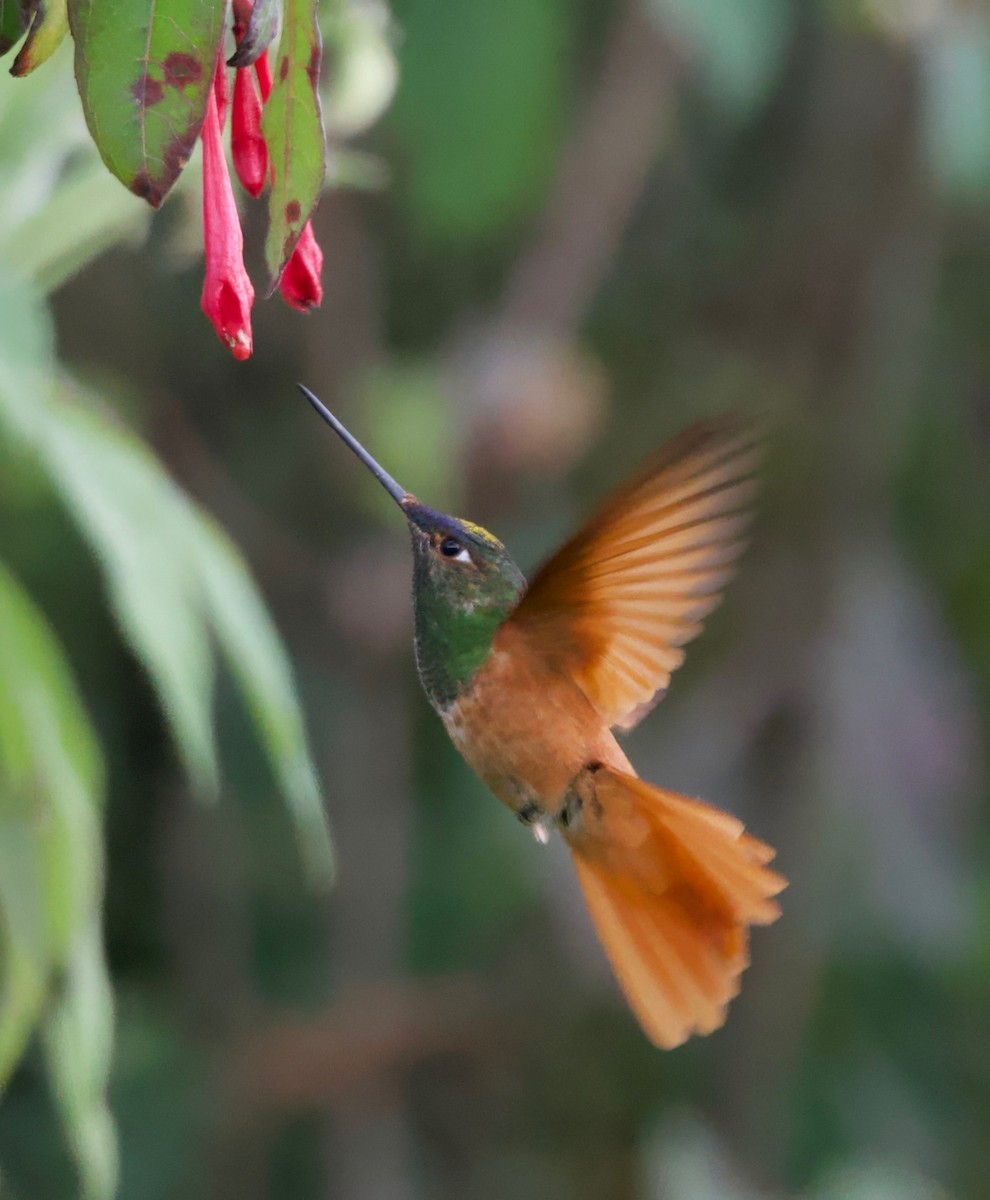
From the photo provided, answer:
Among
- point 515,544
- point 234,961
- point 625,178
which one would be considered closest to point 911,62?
point 625,178

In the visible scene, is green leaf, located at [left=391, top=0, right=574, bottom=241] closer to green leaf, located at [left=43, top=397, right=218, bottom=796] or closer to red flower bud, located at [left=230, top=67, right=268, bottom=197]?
green leaf, located at [left=43, top=397, right=218, bottom=796]

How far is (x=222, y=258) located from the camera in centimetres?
56

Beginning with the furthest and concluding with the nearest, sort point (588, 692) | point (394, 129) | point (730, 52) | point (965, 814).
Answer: point (965, 814) → point (394, 129) → point (730, 52) → point (588, 692)

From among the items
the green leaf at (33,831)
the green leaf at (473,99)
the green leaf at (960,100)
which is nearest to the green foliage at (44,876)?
the green leaf at (33,831)

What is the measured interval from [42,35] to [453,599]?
1.60ft

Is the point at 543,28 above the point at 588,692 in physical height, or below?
above

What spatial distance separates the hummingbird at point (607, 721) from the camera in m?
0.86

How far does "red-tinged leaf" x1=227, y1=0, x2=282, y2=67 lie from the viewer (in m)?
0.48

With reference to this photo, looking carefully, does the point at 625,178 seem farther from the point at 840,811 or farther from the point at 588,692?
the point at 588,692

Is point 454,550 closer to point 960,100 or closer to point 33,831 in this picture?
point 33,831

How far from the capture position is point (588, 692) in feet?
3.30

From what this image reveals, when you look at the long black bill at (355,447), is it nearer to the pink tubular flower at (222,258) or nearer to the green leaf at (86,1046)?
the pink tubular flower at (222,258)

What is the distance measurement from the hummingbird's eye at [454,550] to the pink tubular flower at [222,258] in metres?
0.35

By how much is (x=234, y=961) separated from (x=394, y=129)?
121cm
